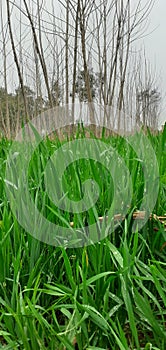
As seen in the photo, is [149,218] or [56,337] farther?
[149,218]

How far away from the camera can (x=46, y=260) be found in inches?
19.9

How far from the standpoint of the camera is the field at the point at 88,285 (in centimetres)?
40

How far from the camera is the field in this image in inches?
15.6

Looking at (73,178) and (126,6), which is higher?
(126,6)

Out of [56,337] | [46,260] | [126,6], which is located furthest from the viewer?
[126,6]

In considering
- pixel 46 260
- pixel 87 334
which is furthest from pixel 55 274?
pixel 87 334

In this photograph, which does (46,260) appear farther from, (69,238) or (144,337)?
(144,337)

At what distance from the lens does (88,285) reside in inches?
17.6

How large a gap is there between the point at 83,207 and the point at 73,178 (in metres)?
0.11

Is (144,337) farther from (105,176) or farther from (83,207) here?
(105,176)

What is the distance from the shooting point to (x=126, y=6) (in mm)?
3965

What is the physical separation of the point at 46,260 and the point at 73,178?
20 cm

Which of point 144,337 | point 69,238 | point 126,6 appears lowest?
point 144,337

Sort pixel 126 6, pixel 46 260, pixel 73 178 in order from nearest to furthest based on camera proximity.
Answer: pixel 46 260 → pixel 73 178 → pixel 126 6
